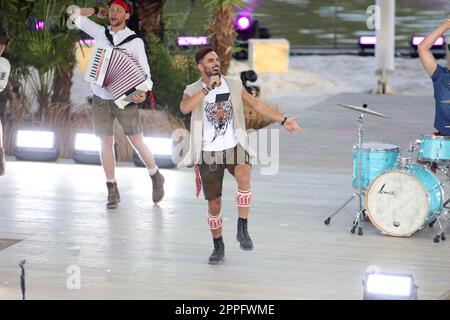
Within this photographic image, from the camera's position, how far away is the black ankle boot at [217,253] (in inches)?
382

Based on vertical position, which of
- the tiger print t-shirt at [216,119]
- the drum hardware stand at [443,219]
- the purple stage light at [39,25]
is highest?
the purple stage light at [39,25]

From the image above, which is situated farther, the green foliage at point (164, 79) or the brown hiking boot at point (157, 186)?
the green foliage at point (164, 79)

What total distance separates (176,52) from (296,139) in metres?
2.51

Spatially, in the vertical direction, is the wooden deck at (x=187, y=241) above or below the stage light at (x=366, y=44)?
below

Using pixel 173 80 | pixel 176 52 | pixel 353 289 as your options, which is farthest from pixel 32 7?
pixel 353 289

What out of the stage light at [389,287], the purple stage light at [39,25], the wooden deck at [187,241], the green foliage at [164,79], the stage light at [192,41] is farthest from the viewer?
the stage light at [192,41]

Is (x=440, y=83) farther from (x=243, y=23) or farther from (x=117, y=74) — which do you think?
(x=243, y=23)

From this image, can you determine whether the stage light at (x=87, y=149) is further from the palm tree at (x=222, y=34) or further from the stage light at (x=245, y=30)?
the stage light at (x=245, y=30)

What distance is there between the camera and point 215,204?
31.6 feet

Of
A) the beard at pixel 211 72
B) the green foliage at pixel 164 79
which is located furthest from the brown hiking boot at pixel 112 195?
the green foliage at pixel 164 79

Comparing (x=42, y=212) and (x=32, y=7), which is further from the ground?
(x=32, y=7)

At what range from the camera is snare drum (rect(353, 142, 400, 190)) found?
10711 millimetres

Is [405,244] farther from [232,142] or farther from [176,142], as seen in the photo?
[176,142]

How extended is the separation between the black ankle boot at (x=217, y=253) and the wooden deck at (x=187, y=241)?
77mm
